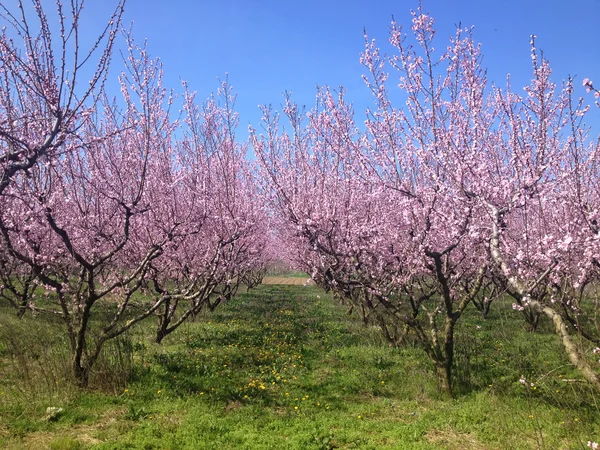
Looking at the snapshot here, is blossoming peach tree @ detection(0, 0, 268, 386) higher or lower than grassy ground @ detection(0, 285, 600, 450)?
higher

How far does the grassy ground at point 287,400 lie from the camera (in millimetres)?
6137

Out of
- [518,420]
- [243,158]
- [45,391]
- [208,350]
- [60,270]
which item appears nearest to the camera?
[518,420]

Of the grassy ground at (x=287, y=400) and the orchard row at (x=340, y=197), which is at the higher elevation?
the orchard row at (x=340, y=197)

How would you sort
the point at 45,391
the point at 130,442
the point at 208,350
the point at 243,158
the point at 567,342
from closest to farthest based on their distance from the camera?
the point at 567,342 → the point at 130,442 → the point at 45,391 → the point at 208,350 → the point at 243,158

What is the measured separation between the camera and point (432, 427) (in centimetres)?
674

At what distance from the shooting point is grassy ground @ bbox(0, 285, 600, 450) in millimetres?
6137

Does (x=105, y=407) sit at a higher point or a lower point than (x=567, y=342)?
lower

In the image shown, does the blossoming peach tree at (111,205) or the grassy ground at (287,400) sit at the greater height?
the blossoming peach tree at (111,205)

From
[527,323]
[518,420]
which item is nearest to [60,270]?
[518,420]

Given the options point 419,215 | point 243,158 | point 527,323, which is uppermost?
point 243,158

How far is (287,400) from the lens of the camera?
26.0ft

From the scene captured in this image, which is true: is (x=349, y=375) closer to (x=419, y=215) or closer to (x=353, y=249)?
(x=353, y=249)

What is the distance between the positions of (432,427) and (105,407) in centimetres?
519

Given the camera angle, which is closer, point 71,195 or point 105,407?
point 105,407
